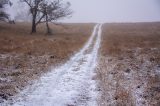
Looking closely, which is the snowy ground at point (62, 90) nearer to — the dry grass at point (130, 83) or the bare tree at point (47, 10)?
the dry grass at point (130, 83)

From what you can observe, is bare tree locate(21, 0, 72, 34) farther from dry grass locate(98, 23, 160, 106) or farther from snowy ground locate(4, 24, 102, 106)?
snowy ground locate(4, 24, 102, 106)

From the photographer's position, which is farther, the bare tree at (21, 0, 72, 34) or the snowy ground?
the bare tree at (21, 0, 72, 34)

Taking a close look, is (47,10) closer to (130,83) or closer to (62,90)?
(130,83)

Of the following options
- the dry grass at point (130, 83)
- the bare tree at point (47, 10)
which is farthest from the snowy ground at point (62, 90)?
the bare tree at point (47, 10)

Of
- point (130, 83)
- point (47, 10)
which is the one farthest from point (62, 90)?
point (47, 10)

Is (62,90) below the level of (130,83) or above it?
above

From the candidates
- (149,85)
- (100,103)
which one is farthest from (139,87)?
(100,103)

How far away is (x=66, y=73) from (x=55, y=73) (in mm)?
649

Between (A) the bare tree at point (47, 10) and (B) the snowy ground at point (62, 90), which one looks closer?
(B) the snowy ground at point (62, 90)

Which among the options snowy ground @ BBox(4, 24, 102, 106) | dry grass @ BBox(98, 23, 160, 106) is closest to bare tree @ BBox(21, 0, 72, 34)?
dry grass @ BBox(98, 23, 160, 106)

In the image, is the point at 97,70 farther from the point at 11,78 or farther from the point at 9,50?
the point at 9,50

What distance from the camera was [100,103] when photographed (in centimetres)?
1054

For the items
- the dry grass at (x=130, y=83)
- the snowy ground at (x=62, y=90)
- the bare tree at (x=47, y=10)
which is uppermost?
the bare tree at (x=47, y=10)

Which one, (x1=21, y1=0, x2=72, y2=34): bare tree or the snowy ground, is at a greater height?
(x1=21, y1=0, x2=72, y2=34): bare tree
